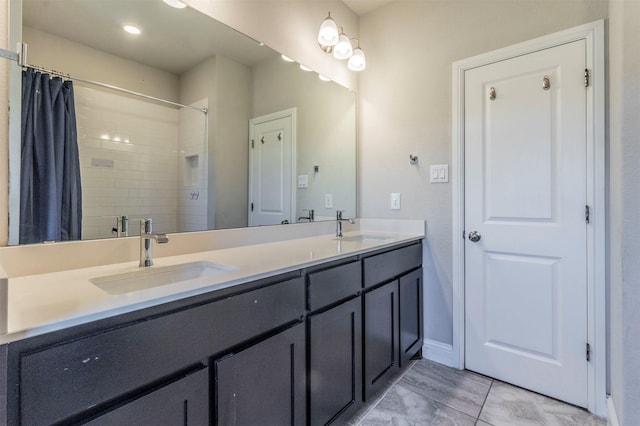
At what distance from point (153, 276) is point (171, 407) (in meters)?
0.46

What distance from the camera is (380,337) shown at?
1.63 meters

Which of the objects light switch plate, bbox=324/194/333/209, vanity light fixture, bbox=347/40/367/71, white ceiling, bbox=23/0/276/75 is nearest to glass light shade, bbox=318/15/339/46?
vanity light fixture, bbox=347/40/367/71

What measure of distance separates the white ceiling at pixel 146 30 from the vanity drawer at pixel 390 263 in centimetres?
128

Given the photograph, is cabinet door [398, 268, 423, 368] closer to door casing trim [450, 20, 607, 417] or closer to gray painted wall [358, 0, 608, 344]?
gray painted wall [358, 0, 608, 344]

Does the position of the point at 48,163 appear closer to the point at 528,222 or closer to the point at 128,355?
the point at 128,355

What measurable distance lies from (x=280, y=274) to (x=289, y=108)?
127 centimetres

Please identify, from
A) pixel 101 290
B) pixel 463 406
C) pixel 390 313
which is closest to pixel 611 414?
pixel 463 406

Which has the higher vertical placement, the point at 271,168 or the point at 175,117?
the point at 175,117

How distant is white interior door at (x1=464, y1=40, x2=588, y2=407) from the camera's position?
1.64 meters

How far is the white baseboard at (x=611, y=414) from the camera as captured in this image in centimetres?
137

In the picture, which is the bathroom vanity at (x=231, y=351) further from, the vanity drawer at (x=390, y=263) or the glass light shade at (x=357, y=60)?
the glass light shade at (x=357, y=60)

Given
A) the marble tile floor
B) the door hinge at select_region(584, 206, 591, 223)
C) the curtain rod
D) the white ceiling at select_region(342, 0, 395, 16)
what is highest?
the white ceiling at select_region(342, 0, 395, 16)

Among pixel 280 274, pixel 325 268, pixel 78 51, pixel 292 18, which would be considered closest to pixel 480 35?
pixel 292 18

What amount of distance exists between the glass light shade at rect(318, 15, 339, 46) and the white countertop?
145 cm
